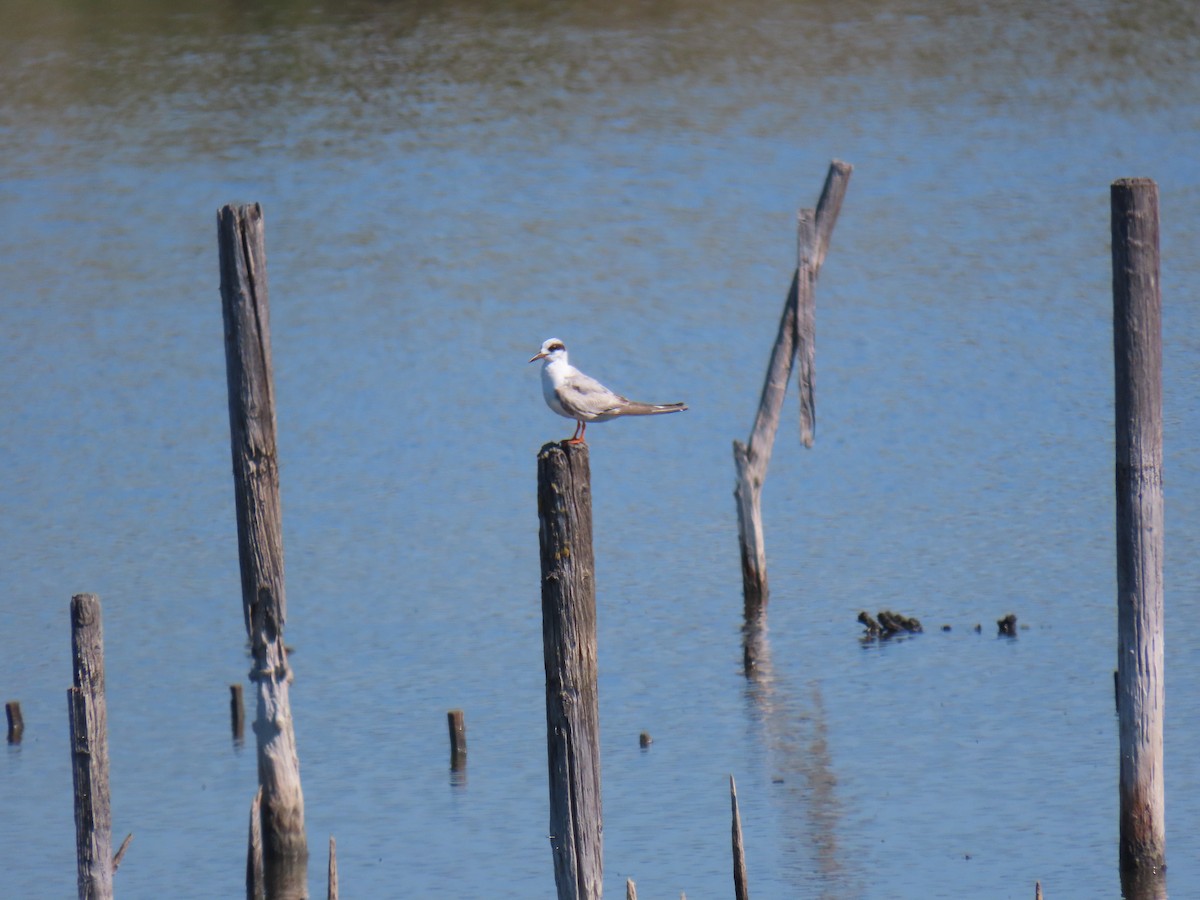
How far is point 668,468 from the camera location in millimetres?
25078

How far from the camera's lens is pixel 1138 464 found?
40.2ft

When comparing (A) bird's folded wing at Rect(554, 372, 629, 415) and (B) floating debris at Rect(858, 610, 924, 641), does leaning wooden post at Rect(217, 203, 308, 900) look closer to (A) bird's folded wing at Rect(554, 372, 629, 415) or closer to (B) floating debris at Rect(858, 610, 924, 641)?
(A) bird's folded wing at Rect(554, 372, 629, 415)

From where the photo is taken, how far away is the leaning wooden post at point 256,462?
43.5 feet

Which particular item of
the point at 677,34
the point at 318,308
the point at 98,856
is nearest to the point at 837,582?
the point at 98,856

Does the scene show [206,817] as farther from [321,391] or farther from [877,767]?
[321,391]

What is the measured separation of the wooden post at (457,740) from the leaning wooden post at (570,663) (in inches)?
243

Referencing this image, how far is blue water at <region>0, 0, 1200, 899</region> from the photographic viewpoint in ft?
51.6

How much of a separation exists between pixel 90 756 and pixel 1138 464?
673 cm

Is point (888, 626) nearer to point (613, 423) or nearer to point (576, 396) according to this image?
point (576, 396)

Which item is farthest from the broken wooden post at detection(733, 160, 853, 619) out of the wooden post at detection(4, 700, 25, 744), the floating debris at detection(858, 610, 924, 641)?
the wooden post at detection(4, 700, 25, 744)

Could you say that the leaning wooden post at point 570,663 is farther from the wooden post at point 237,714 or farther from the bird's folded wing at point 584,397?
the wooden post at point 237,714

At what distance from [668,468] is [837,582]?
455 cm

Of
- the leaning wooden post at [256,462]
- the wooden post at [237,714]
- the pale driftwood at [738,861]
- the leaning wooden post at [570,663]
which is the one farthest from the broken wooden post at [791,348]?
the leaning wooden post at [570,663]

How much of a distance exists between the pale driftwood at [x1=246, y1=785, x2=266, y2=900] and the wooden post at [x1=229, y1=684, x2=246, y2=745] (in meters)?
4.13
